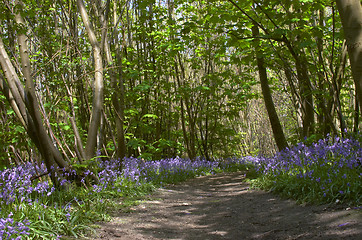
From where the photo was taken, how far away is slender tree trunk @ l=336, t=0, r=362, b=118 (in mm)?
2604

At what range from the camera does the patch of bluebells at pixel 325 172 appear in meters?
3.50

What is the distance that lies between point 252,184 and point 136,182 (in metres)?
2.49

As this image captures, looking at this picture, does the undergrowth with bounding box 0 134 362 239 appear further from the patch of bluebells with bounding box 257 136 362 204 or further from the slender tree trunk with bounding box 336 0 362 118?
the slender tree trunk with bounding box 336 0 362 118

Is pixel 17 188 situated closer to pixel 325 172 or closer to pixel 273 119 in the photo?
pixel 325 172

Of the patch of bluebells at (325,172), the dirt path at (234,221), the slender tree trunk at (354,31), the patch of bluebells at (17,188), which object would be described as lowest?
the dirt path at (234,221)

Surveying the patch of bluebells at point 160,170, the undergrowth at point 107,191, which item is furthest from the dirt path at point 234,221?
the patch of bluebells at point 160,170

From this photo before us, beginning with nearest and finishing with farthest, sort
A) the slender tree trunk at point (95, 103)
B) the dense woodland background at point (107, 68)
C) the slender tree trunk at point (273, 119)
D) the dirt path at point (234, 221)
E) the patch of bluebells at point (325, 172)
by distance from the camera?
the dirt path at point (234, 221), the patch of bluebells at point (325, 172), the dense woodland background at point (107, 68), the slender tree trunk at point (95, 103), the slender tree trunk at point (273, 119)

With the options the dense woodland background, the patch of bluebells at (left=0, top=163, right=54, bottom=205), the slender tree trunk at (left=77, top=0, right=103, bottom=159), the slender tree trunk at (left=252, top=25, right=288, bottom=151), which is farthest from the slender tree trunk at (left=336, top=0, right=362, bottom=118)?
the slender tree trunk at (left=252, top=25, right=288, bottom=151)

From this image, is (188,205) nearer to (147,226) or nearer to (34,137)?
(147,226)

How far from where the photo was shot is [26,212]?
116 inches

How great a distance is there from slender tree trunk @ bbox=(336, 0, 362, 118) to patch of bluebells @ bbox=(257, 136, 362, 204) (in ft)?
4.21

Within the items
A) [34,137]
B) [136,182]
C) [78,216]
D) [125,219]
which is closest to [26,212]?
[78,216]

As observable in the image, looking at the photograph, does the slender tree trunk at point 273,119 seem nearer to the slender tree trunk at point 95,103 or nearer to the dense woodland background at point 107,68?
the dense woodland background at point 107,68

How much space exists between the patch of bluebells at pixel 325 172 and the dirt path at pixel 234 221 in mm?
239
